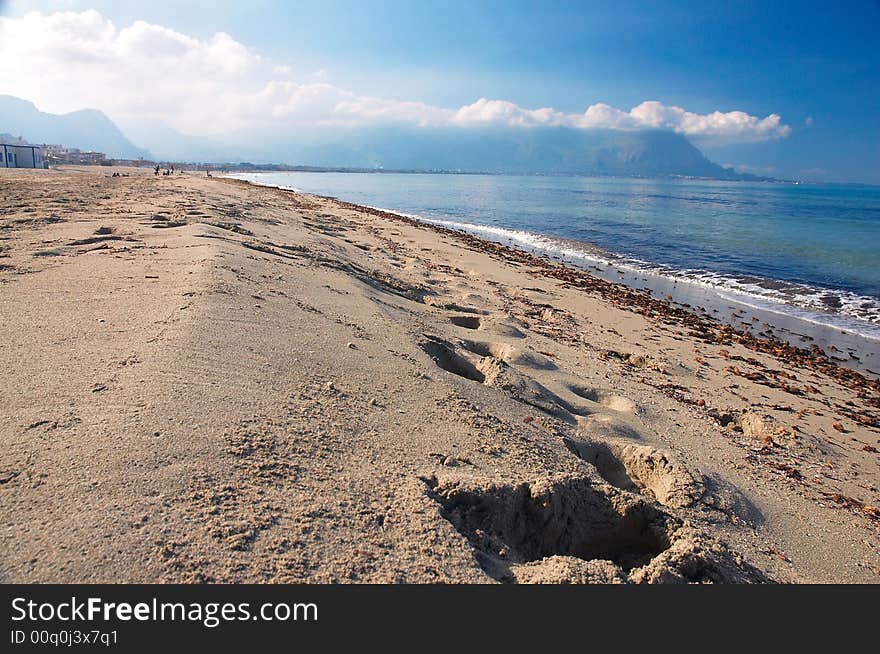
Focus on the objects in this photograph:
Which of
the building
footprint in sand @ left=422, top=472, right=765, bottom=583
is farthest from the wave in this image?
the building

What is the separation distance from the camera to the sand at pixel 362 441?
7.13ft

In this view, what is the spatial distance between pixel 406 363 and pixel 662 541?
250 centimetres

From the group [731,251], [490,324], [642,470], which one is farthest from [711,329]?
[731,251]


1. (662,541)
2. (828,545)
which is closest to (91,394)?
(662,541)

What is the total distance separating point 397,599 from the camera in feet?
6.30

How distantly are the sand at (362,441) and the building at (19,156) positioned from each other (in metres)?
51.9

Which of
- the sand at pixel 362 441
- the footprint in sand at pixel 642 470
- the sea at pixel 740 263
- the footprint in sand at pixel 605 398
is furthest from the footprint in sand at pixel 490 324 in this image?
the sea at pixel 740 263

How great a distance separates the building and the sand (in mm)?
51860

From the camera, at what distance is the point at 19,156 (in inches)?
1825

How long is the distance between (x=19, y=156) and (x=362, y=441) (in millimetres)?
61406

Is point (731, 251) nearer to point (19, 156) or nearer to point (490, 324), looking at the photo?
point (490, 324)

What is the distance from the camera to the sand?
2172mm

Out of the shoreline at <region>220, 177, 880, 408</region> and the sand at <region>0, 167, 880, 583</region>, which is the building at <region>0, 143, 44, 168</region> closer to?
the sand at <region>0, 167, 880, 583</region>

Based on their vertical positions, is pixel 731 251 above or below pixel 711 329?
above
